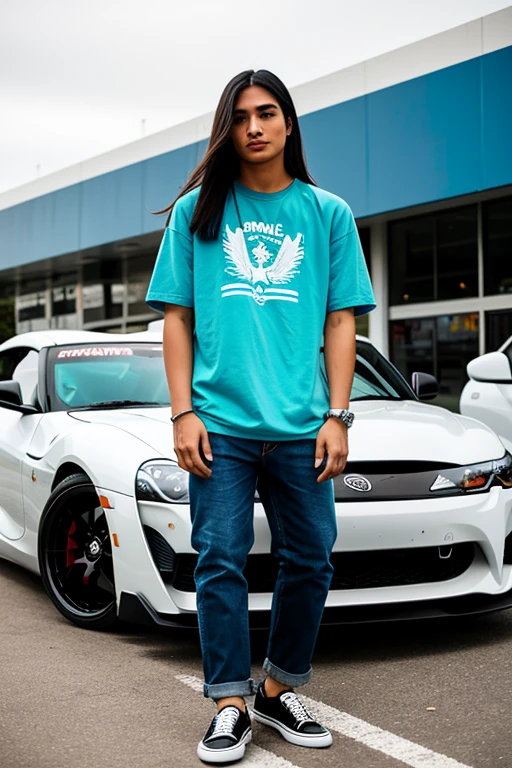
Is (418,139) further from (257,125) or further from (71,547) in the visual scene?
(257,125)

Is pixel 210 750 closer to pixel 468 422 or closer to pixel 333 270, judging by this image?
pixel 333 270

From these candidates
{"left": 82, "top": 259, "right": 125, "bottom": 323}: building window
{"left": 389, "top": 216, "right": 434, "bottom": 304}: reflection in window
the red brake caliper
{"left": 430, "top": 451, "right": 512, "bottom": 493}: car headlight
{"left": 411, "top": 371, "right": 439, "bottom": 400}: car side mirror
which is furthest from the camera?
{"left": 82, "top": 259, "right": 125, "bottom": 323}: building window

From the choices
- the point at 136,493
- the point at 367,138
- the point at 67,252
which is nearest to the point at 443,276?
the point at 367,138

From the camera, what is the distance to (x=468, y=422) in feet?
15.5

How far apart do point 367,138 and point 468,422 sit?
36.1 ft

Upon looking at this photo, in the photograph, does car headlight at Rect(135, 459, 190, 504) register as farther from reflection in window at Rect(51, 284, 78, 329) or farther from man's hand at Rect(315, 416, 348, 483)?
reflection in window at Rect(51, 284, 78, 329)

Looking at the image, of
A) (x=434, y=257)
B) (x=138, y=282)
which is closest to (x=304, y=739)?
(x=434, y=257)

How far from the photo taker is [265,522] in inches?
148

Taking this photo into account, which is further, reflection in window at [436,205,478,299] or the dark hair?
reflection in window at [436,205,478,299]

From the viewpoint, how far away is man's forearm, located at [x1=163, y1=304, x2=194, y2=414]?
2.92 m

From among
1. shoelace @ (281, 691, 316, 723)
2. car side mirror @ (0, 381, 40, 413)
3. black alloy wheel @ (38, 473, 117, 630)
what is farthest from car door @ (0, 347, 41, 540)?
shoelace @ (281, 691, 316, 723)

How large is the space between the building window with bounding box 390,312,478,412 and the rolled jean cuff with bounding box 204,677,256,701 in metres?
13.1

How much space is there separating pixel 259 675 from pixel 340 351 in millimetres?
1359

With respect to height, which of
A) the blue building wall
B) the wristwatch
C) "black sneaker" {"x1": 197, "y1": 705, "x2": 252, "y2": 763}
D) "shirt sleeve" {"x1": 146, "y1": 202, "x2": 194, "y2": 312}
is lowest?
"black sneaker" {"x1": 197, "y1": 705, "x2": 252, "y2": 763}
